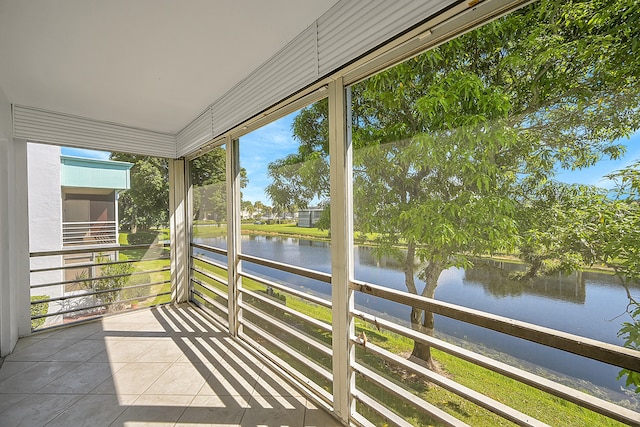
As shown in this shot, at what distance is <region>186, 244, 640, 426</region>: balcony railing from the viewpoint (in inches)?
36.7

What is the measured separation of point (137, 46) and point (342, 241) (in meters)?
1.84

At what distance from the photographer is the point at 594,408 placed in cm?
88

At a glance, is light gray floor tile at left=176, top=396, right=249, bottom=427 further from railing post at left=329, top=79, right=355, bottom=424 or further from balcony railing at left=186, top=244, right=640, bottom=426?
railing post at left=329, top=79, right=355, bottom=424

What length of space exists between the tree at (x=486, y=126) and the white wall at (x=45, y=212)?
3496mm

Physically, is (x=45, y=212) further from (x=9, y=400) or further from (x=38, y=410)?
(x=38, y=410)

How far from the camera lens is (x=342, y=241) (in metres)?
1.66

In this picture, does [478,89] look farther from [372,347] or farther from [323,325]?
[323,325]

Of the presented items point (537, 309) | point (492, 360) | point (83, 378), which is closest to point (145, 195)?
point (83, 378)

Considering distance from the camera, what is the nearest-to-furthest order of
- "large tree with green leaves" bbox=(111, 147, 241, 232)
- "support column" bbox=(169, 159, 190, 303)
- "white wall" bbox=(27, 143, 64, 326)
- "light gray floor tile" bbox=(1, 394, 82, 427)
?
"light gray floor tile" bbox=(1, 394, 82, 427) → "white wall" bbox=(27, 143, 64, 326) → "large tree with green leaves" bbox=(111, 147, 241, 232) → "support column" bbox=(169, 159, 190, 303)

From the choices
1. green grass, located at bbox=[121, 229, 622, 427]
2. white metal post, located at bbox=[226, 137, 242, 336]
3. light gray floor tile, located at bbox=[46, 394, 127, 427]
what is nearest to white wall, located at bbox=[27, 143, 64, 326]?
light gray floor tile, located at bbox=[46, 394, 127, 427]

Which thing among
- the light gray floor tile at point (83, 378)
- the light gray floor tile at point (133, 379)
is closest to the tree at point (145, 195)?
the light gray floor tile at point (83, 378)

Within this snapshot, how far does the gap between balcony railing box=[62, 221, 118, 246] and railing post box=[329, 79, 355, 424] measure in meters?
3.22

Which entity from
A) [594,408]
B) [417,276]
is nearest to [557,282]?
[594,408]

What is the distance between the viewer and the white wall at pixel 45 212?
9.91 feet
